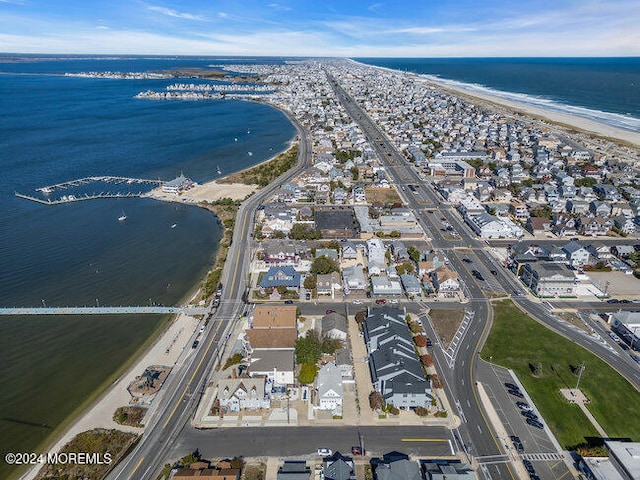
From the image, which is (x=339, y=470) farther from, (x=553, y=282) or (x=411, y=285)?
(x=553, y=282)

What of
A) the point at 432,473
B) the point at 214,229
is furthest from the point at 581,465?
the point at 214,229

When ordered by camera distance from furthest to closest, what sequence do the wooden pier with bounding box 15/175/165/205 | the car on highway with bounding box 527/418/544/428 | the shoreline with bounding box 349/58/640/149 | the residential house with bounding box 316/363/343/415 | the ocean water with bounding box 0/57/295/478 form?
1. the shoreline with bounding box 349/58/640/149
2. the wooden pier with bounding box 15/175/165/205
3. the ocean water with bounding box 0/57/295/478
4. the residential house with bounding box 316/363/343/415
5. the car on highway with bounding box 527/418/544/428

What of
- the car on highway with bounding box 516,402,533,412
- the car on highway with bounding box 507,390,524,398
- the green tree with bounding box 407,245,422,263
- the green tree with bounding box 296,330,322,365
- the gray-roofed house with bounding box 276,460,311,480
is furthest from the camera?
the green tree with bounding box 407,245,422,263

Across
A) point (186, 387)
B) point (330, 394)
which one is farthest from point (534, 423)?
point (186, 387)

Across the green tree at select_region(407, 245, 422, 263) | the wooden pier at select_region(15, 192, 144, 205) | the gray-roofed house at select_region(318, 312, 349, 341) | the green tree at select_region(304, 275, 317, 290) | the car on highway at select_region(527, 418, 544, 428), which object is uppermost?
the wooden pier at select_region(15, 192, 144, 205)

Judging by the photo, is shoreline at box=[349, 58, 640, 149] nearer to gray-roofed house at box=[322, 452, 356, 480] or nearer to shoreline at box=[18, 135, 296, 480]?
gray-roofed house at box=[322, 452, 356, 480]

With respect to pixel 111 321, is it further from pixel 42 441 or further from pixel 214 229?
pixel 214 229

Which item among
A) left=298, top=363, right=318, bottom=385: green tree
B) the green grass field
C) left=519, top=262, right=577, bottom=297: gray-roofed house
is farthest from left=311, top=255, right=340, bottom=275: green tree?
left=519, top=262, right=577, bottom=297: gray-roofed house
